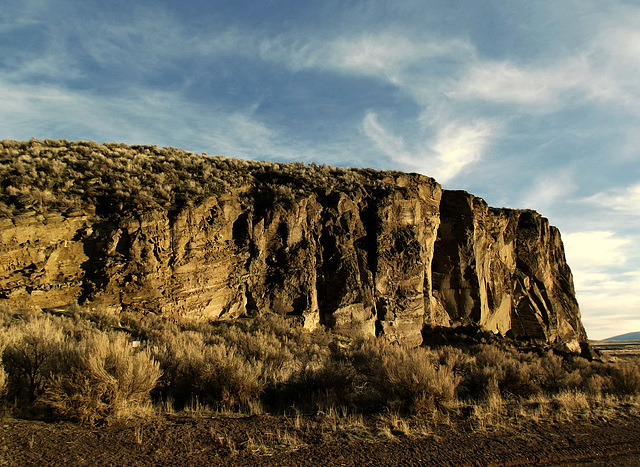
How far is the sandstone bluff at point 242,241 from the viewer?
50.2 ft

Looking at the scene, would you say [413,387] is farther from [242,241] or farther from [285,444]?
[242,241]

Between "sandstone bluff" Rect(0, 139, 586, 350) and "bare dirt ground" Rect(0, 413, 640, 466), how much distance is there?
9.94 metres

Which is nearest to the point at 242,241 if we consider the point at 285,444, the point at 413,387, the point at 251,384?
the point at 251,384

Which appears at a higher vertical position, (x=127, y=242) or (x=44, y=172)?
(x=44, y=172)

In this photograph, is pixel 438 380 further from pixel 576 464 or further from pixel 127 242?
pixel 127 242

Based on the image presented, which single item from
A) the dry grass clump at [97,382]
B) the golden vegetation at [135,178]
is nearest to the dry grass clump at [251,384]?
the dry grass clump at [97,382]

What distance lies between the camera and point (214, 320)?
1712cm

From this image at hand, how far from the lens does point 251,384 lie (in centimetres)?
816

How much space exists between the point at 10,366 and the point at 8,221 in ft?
32.1

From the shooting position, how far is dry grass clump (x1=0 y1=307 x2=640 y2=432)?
661 centimetres

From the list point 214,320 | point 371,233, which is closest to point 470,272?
point 371,233

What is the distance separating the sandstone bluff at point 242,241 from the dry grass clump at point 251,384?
325 centimetres

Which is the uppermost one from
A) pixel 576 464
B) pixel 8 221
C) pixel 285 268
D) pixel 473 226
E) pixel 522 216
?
pixel 522 216

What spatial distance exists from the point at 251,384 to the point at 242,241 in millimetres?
11592
